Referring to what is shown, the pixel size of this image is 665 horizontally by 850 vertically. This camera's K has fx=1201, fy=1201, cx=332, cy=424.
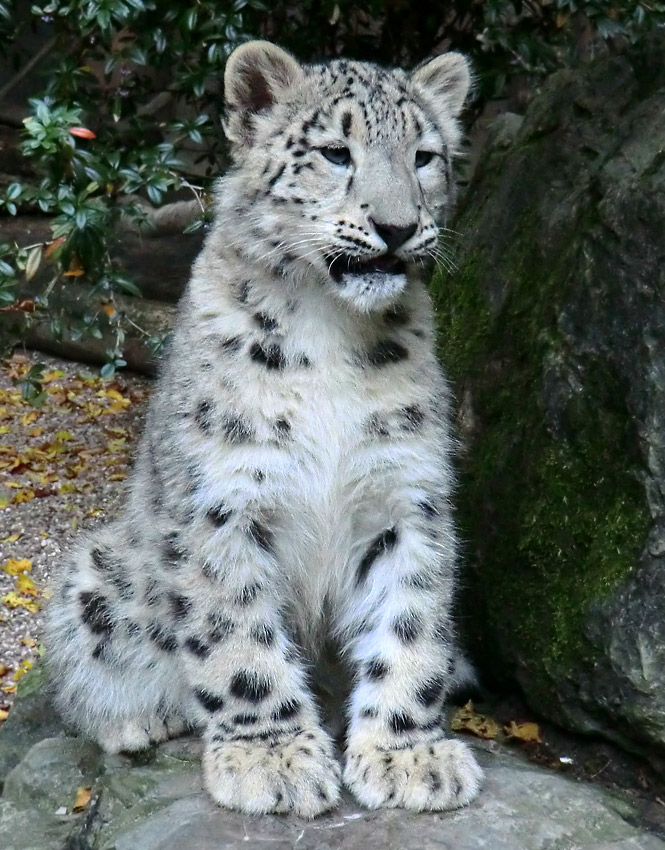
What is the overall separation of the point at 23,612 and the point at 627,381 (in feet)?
11.8

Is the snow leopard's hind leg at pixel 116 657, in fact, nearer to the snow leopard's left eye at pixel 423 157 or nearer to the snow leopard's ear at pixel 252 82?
the snow leopard's ear at pixel 252 82

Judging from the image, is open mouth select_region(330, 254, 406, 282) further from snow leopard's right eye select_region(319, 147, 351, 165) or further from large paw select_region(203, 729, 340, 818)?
large paw select_region(203, 729, 340, 818)

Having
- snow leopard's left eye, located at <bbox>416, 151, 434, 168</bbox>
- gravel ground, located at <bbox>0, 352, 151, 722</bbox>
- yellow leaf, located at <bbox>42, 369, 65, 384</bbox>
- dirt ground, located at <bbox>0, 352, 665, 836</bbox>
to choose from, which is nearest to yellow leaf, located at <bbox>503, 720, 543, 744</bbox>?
dirt ground, located at <bbox>0, 352, 665, 836</bbox>

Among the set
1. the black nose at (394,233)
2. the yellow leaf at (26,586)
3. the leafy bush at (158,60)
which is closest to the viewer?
the black nose at (394,233)

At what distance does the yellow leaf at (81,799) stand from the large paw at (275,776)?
79cm

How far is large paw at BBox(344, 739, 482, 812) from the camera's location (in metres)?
3.65

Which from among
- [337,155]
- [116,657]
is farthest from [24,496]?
[337,155]

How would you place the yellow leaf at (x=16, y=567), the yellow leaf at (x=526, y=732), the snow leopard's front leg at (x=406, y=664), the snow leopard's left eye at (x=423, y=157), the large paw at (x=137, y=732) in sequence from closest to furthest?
1. the snow leopard's front leg at (x=406, y=664)
2. the snow leopard's left eye at (x=423, y=157)
3. the large paw at (x=137, y=732)
4. the yellow leaf at (x=526, y=732)
5. the yellow leaf at (x=16, y=567)

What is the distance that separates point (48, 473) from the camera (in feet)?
24.1

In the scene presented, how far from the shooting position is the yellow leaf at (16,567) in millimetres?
6465

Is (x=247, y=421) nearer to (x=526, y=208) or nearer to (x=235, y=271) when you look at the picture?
(x=235, y=271)

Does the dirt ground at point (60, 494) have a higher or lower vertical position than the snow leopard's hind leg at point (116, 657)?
lower

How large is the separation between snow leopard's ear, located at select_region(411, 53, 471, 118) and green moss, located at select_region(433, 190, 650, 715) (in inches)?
26.7

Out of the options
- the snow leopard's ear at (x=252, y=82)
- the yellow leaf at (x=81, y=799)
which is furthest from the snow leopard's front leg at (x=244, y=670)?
the snow leopard's ear at (x=252, y=82)
